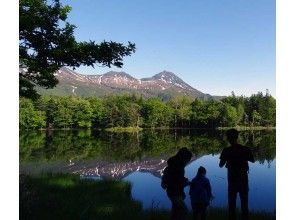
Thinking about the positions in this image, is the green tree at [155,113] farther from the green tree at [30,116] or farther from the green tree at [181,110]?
the green tree at [30,116]

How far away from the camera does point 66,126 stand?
7600 centimetres

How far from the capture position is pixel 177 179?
208 inches

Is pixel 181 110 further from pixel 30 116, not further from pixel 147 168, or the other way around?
pixel 147 168

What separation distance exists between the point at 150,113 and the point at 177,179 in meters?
70.7

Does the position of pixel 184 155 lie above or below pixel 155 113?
below

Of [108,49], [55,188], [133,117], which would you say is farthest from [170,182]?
[133,117]

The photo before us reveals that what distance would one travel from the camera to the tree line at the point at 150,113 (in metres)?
71.5

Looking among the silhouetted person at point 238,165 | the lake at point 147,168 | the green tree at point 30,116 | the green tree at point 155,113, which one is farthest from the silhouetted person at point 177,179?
the green tree at point 155,113

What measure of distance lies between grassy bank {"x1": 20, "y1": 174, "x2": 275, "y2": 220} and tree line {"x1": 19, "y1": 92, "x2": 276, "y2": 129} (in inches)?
2248

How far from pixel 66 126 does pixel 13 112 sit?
73.2m

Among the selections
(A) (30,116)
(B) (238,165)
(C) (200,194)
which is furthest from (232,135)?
(A) (30,116)

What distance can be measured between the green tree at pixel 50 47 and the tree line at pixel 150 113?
59.3 meters

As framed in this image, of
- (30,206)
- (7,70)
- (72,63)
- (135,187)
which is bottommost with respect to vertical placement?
(135,187)

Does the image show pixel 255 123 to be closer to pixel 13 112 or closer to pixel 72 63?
pixel 72 63
